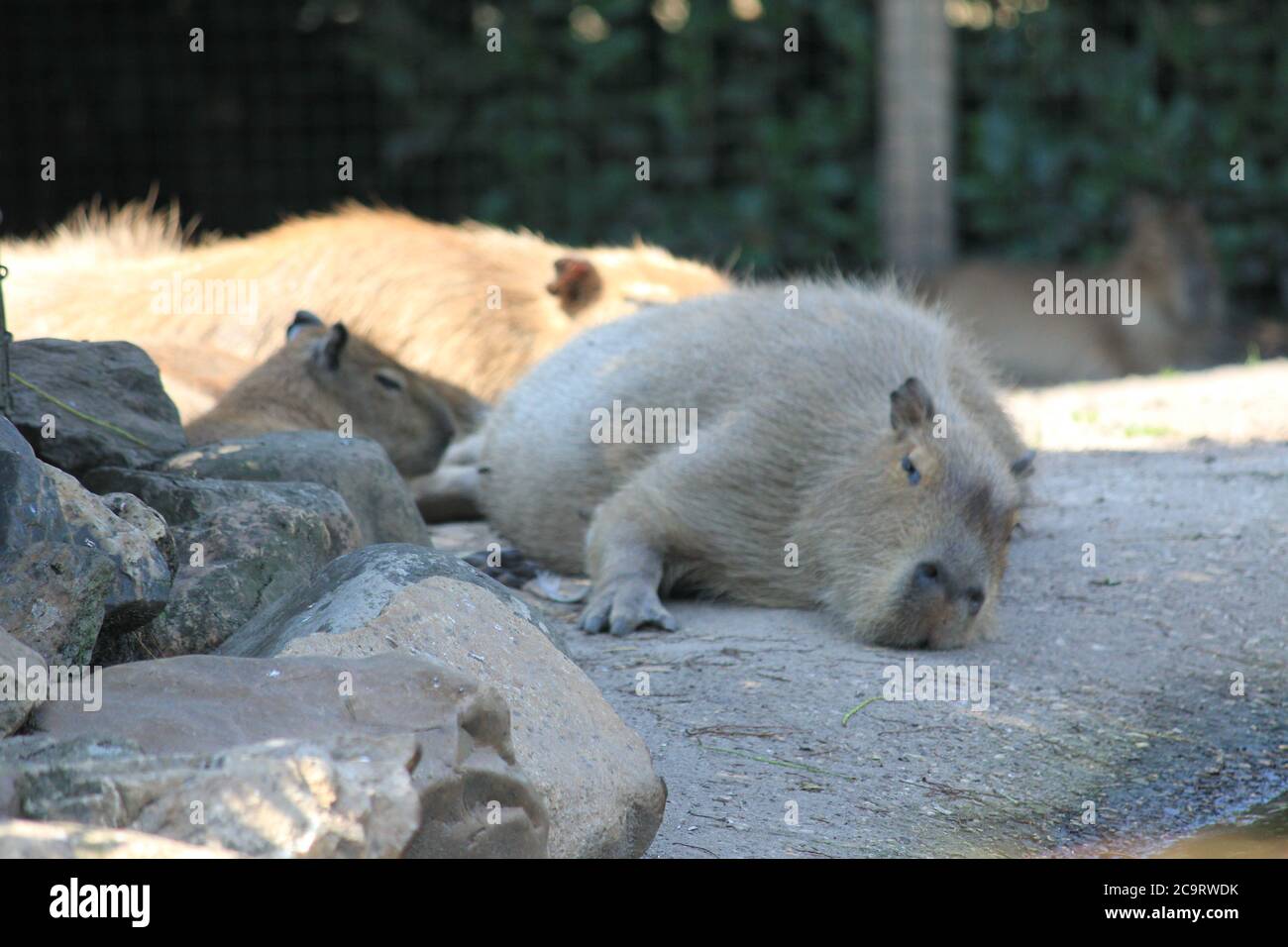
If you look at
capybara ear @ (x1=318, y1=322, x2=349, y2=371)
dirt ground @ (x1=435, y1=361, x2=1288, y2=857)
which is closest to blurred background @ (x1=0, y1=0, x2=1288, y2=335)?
capybara ear @ (x1=318, y1=322, x2=349, y2=371)

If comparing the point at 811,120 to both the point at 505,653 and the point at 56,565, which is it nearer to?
the point at 505,653

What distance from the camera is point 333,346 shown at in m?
5.20

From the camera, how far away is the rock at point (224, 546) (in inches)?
127

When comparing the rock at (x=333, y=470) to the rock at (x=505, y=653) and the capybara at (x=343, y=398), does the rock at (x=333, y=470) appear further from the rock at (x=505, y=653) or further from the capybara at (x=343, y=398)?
the rock at (x=505, y=653)

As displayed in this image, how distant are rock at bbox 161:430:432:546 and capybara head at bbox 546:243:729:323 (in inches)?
73.2

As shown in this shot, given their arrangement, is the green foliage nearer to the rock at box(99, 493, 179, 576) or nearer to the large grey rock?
the rock at box(99, 493, 179, 576)

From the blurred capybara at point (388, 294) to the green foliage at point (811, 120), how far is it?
3005 millimetres

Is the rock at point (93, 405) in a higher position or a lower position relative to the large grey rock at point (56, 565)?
higher

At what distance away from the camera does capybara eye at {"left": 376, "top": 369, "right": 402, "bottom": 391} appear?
17.7 ft

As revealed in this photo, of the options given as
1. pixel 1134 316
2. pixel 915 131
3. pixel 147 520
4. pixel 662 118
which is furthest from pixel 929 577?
pixel 1134 316

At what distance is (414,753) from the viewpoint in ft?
7.29

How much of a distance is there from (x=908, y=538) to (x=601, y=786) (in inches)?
58.3

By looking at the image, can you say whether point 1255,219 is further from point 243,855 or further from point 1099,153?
point 243,855

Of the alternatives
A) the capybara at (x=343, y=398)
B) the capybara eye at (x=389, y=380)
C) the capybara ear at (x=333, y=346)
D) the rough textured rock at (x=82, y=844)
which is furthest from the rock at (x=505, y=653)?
the capybara eye at (x=389, y=380)
